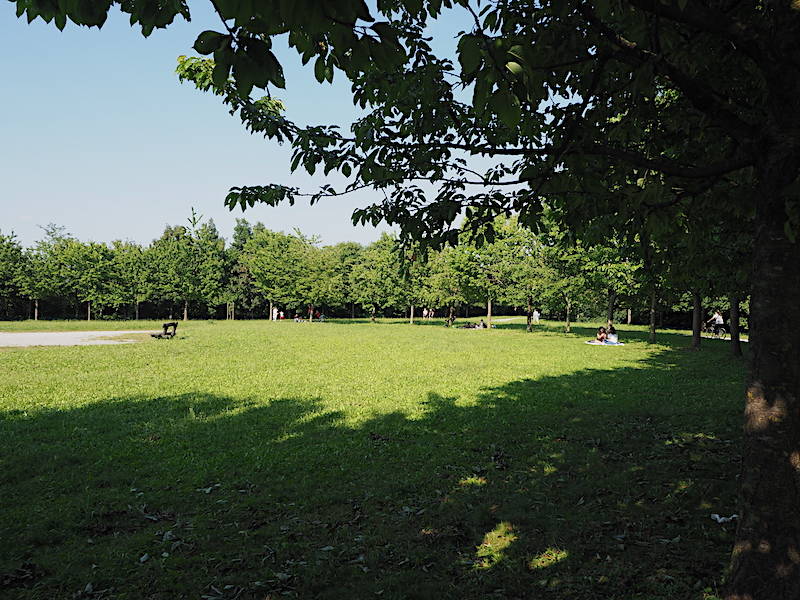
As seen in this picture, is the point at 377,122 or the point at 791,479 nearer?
the point at 791,479

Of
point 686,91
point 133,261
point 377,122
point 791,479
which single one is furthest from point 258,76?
point 133,261

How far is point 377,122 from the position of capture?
5012 mm

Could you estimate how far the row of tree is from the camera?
31734 mm

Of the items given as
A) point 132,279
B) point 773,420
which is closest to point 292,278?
point 132,279

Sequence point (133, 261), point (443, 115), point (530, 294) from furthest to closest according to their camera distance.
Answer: point (133, 261) → point (530, 294) → point (443, 115)

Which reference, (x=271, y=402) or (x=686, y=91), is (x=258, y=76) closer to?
(x=686, y=91)

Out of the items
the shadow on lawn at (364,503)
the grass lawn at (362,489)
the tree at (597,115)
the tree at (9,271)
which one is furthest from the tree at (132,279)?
the tree at (597,115)

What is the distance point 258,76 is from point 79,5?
27.6 inches

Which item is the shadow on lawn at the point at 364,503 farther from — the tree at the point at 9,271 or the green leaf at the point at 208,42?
the tree at the point at 9,271

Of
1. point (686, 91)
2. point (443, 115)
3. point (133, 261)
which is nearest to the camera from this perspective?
point (686, 91)

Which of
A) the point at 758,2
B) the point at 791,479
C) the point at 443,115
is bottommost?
the point at 791,479

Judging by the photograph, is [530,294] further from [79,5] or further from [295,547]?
[79,5]

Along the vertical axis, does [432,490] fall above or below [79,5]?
below

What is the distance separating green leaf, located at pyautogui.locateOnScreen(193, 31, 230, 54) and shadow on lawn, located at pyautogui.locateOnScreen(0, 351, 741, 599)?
12.4ft
